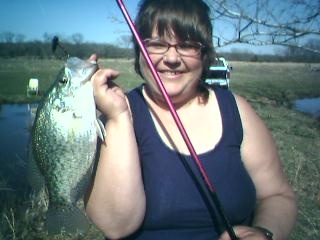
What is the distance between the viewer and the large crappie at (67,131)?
5.36 ft

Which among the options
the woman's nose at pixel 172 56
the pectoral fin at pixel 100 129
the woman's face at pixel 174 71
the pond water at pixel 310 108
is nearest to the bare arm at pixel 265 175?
the woman's face at pixel 174 71

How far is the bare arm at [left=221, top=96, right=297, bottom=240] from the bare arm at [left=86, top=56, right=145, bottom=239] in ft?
2.33

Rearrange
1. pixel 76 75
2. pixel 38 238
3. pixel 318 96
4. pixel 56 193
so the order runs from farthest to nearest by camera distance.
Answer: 1. pixel 318 96
2. pixel 38 238
3. pixel 56 193
4. pixel 76 75

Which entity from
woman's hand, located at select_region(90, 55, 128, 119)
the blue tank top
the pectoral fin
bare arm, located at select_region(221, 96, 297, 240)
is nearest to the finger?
woman's hand, located at select_region(90, 55, 128, 119)

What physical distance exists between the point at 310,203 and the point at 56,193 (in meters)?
4.92

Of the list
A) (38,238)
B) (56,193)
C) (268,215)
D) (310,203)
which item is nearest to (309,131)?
(310,203)

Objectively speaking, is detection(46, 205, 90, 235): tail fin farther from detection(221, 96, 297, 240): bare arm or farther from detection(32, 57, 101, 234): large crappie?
detection(221, 96, 297, 240): bare arm

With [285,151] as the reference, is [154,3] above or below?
above

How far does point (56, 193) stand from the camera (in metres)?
1.74

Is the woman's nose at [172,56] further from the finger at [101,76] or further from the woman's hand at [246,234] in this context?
the woman's hand at [246,234]

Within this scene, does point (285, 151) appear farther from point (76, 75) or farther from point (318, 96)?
point (318, 96)

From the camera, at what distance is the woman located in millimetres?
A: 1807

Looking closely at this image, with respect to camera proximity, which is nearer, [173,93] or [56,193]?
[56,193]

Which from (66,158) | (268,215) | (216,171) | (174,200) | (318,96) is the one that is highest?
(66,158)
